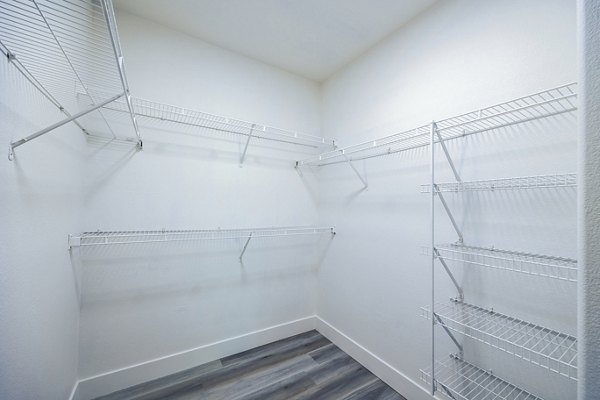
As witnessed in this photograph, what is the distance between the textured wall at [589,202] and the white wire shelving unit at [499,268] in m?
0.60

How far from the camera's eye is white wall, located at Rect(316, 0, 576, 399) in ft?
3.47

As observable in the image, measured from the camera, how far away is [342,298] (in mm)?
2193

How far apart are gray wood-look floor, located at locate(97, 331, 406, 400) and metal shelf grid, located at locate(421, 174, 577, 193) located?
4.93ft

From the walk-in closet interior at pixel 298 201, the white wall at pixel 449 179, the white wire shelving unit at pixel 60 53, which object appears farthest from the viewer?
the white wall at pixel 449 179

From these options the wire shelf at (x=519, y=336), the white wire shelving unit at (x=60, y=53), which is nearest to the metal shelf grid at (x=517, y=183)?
the wire shelf at (x=519, y=336)

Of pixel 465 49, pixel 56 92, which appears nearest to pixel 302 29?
pixel 465 49

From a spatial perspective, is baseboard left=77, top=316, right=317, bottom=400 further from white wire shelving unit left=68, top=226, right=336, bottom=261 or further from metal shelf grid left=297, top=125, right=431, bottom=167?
metal shelf grid left=297, top=125, right=431, bottom=167

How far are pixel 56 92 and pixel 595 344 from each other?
6.53ft

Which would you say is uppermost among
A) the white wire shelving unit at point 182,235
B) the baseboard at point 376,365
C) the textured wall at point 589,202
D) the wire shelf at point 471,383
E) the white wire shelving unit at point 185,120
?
the white wire shelving unit at point 185,120

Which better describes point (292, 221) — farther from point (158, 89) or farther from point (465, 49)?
point (465, 49)

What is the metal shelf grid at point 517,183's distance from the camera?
3.26 ft

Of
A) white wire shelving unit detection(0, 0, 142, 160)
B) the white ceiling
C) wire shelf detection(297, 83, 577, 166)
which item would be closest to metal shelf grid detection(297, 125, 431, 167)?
wire shelf detection(297, 83, 577, 166)

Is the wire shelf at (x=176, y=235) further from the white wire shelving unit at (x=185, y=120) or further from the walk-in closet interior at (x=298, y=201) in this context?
the white wire shelving unit at (x=185, y=120)

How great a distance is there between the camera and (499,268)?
93cm
